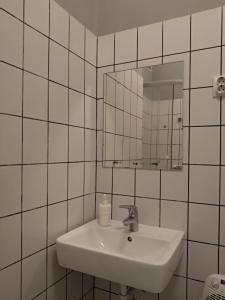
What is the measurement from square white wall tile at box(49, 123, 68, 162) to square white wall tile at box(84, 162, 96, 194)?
0.23 m

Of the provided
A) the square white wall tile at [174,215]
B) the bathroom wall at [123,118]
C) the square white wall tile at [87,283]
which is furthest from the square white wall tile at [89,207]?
the square white wall tile at [174,215]

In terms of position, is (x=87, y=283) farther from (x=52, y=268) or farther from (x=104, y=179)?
(x=104, y=179)

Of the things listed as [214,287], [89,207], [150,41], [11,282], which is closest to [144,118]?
[150,41]

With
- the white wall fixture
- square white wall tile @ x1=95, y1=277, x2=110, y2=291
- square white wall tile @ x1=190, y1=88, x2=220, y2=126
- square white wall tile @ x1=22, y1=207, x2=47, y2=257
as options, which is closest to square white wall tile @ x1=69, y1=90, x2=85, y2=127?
square white wall tile @ x1=22, y1=207, x2=47, y2=257

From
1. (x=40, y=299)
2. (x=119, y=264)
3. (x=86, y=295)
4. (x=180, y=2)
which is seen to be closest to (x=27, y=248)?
(x=40, y=299)

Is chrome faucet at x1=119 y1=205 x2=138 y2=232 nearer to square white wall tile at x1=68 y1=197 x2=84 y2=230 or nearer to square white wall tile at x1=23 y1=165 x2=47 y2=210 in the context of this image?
square white wall tile at x1=68 y1=197 x2=84 y2=230

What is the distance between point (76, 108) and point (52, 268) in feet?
2.84

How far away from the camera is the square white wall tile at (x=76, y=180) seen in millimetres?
1390

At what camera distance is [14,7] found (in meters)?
1.02

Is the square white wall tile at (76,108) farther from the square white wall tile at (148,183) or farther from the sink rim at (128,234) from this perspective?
the sink rim at (128,234)

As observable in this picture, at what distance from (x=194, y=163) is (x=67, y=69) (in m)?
0.86

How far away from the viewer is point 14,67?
1.03 meters

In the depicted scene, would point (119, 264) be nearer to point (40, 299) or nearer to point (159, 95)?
point (40, 299)

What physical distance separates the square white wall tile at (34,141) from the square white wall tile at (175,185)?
68 cm
